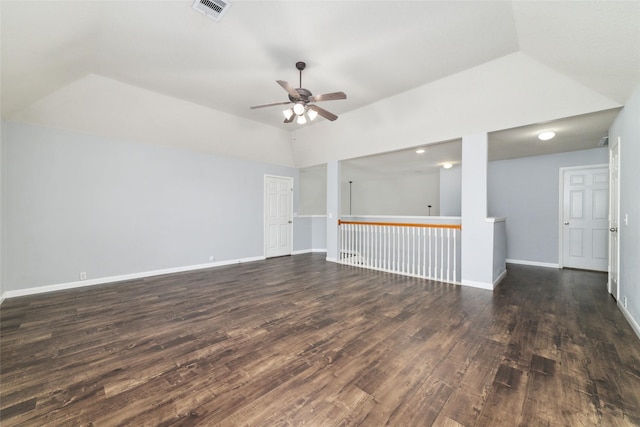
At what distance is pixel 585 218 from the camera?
17.7ft

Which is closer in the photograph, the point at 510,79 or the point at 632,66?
the point at 632,66

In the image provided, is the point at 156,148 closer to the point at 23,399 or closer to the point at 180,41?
the point at 180,41

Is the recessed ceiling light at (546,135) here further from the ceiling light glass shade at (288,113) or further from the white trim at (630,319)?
the ceiling light glass shade at (288,113)

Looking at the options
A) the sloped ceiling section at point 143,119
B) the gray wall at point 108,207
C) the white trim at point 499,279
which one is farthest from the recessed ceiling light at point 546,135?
the gray wall at point 108,207

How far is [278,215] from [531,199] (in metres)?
6.41

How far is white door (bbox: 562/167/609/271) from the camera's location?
17.1 feet

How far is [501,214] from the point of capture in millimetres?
6438

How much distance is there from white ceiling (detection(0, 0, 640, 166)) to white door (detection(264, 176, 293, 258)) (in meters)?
3.36

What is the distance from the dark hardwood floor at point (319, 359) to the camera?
1562mm

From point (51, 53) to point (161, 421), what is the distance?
12.3ft

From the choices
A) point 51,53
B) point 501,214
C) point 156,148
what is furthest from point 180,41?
point 501,214

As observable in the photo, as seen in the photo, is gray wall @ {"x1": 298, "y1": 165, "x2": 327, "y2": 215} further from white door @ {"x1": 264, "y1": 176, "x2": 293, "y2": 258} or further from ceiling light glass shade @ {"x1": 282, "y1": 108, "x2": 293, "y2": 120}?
ceiling light glass shade @ {"x1": 282, "y1": 108, "x2": 293, "y2": 120}

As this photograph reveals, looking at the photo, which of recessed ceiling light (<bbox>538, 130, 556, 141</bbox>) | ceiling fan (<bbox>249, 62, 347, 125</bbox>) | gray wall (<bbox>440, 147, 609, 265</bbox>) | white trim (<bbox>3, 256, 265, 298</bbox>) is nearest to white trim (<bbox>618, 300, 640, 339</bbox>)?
recessed ceiling light (<bbox>538, 130, 556, 141</bbox>)

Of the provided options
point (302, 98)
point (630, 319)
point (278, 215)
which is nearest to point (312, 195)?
point (278, 215)
